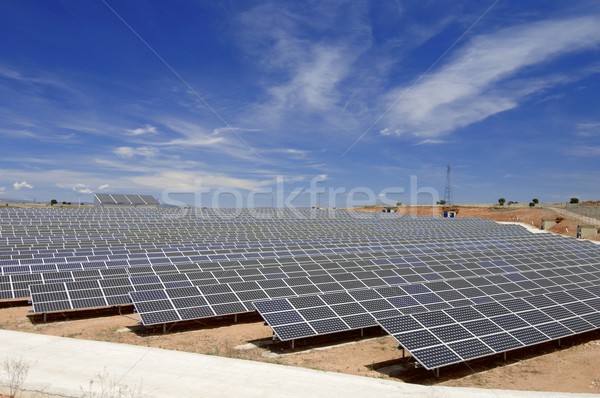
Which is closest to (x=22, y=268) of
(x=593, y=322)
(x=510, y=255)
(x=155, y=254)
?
(x=155, y=254)

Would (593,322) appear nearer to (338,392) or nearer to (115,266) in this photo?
(338,392)

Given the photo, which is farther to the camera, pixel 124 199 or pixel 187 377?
pixel 124 199

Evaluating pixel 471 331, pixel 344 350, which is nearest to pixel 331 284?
pixel 344 350

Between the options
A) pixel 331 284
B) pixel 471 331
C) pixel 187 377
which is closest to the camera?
pixel 187 377

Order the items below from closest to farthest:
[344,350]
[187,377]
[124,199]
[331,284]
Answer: [187,377] < [344,350] < [331,284] < [124,199]

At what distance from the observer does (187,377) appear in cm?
943

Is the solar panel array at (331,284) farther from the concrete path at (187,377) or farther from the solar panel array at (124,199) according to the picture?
the solar panel array at (124,199)

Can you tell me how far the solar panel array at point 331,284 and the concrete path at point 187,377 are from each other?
72.7 inches

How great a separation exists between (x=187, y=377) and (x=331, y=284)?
9.96m

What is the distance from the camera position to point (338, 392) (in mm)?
8953

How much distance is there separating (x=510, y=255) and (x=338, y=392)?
78.8ft

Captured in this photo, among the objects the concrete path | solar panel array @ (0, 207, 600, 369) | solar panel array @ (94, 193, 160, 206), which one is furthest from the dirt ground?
solar panel array @ (94, 193, 160, 206)

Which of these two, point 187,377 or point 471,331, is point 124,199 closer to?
point 187,377

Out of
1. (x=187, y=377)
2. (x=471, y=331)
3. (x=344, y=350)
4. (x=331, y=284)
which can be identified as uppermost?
(x=331, y=284)
